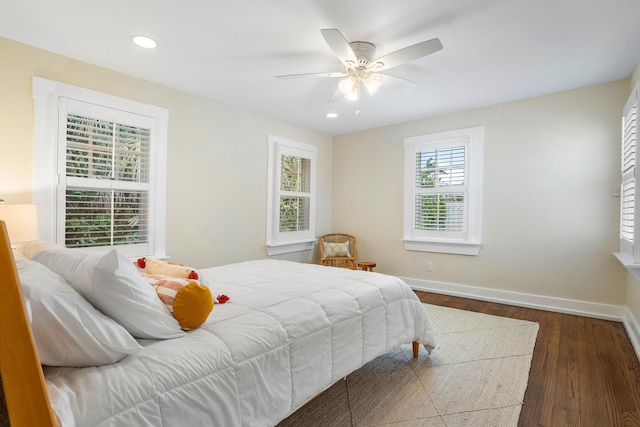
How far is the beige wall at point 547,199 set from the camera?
3.54 m

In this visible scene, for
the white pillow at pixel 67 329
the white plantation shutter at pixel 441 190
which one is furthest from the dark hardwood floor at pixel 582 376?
the white pillow at pixel 67 329

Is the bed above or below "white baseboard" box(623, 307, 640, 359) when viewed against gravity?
above

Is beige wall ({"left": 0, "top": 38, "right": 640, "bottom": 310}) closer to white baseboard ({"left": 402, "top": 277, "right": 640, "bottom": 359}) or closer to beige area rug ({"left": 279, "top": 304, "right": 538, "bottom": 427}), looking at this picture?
white baseboard ({"left": 402, "top": 277, "right": 640, "bottom": 359})

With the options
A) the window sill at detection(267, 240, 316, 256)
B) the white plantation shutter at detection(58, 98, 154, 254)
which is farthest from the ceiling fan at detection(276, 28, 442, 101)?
the window sill at detection(267, 240, 316, 256)

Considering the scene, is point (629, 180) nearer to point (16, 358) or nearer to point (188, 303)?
point (188, 303)

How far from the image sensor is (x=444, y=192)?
4.62 meters

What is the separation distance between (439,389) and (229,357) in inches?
58.7

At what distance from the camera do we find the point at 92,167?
3055 millimetres

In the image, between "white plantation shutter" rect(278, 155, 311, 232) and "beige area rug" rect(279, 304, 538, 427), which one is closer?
"beige area rug" rect(279, 304, 538, 427)

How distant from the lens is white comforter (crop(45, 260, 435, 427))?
1033mm

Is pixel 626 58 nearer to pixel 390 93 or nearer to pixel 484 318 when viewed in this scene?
pixel 390 93

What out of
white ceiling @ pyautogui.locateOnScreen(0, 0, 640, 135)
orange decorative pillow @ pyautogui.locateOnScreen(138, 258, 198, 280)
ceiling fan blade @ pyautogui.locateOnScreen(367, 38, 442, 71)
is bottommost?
orange decorative pillow @ pyautogui.locateOnScreen(138, 258, 198, 280)

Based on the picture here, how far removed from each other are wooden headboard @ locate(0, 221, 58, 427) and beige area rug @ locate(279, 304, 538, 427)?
1342 millimetres

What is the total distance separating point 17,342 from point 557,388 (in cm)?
274
